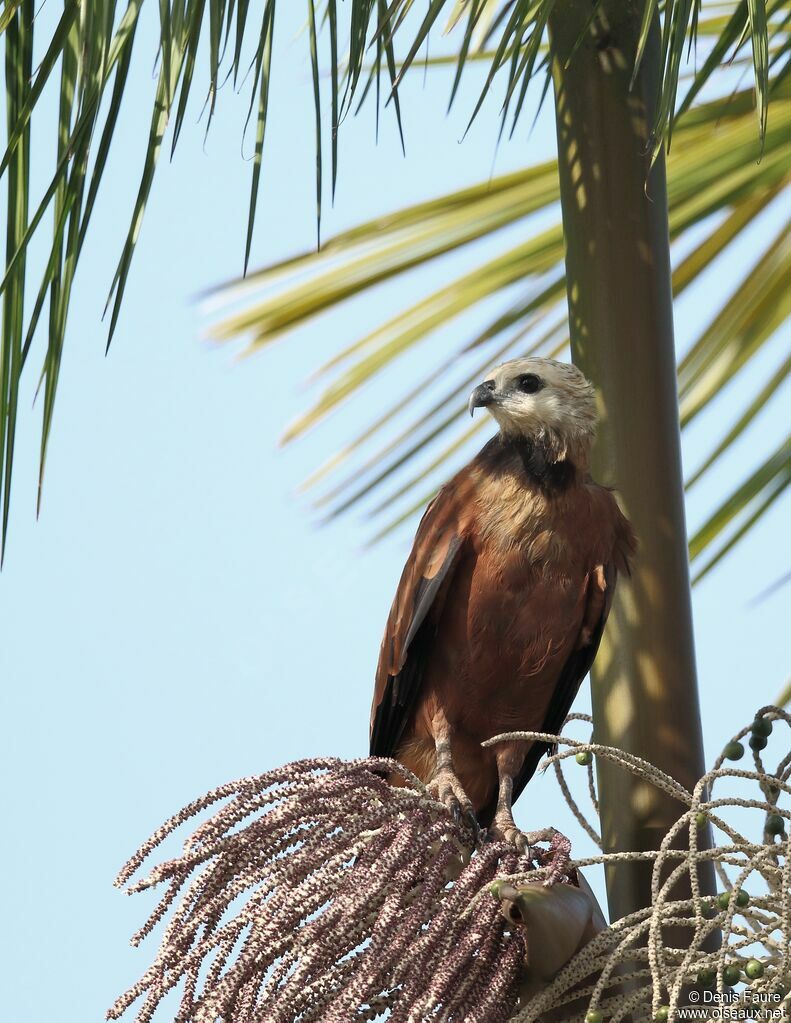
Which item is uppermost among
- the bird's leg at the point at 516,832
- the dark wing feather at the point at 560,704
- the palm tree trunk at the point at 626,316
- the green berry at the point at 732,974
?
the palm tree trunk at the point at 626,316

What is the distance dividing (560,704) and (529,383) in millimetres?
714

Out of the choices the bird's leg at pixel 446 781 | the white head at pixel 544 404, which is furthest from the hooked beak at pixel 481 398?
the bird's leg at pixel 446 781

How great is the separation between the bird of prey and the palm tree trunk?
21 cm

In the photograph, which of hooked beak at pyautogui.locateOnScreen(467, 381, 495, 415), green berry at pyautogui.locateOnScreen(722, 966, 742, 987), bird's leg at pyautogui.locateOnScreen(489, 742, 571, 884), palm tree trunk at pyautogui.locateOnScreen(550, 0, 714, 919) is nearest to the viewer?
green berry at pyautogui.locateOnScreen(722, 966, 742, 987)

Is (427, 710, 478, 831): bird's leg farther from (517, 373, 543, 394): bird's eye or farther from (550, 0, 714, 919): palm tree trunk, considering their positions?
(517, 373, 543, 394): bird's eye

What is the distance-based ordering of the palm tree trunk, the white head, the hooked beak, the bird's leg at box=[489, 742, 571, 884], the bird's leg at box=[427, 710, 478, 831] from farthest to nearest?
1. the hooked beak
2. the white head
3. the bird's leg at box=[427, 710, 478, 831]
4. the palm tree trunk
5. the bird's leg at box=[489, 742, 571, 884]

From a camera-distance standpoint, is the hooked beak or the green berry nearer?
the green berry

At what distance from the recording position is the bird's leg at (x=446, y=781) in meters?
2.67

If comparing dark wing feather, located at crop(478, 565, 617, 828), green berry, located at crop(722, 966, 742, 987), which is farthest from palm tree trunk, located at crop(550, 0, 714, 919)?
green berry, located at crop(722, 966, 742, 987)

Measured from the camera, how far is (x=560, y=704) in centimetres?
319

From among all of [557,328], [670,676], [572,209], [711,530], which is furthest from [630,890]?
[557,328]

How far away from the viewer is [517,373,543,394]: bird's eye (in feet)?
9.79

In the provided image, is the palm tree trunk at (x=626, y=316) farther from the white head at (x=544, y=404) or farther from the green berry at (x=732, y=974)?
the green berry at (x=732, y=974)

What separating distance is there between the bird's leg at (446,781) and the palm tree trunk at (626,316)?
10.9 inches
